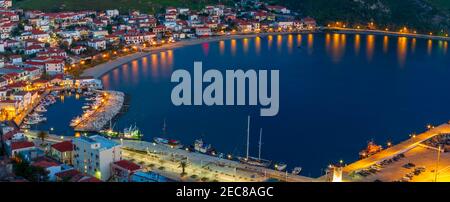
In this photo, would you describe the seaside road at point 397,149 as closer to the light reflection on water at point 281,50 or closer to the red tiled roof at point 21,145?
the red tiled roof at point 21,145

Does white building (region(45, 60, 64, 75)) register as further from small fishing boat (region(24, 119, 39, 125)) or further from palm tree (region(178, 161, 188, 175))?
palm tree (region(178, 161, 188, 175))

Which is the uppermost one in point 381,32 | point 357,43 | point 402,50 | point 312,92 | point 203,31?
point 203,31

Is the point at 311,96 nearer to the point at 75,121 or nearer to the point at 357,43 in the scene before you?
the point at 75,121

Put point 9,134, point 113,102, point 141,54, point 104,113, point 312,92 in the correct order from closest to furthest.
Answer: point 9,134 → point 104,113 → point 113,102 → point 312,92 → point 141,54

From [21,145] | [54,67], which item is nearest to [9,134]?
[21,145]

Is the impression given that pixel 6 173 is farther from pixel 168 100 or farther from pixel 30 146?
pixel 168 100

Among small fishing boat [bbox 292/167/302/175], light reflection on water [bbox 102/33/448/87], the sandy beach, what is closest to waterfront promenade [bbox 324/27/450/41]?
light reflection on water [bbox 102/33/448/87]
